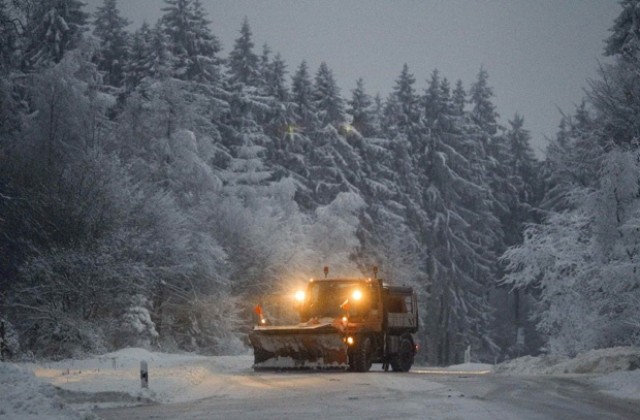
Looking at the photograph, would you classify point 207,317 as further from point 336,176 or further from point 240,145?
point 336,176

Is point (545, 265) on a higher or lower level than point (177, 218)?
lower

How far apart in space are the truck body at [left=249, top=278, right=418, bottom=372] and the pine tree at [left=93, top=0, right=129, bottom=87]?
33.2 metres

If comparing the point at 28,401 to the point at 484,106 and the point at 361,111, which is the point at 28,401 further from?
the point at 484,106

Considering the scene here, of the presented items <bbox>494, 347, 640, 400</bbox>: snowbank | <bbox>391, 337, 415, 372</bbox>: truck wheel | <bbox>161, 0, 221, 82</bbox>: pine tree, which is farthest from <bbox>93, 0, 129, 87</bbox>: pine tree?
<bbox>391, 337, 415, 372</bbox>: truck wheel

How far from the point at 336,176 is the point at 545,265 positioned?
2508 cm

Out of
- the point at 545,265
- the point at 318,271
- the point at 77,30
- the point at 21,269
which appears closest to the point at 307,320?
the point at 21,269

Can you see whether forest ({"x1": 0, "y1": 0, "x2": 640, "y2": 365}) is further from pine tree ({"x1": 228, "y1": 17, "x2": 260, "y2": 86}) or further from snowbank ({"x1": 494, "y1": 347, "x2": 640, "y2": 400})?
snowbank ({"x1": 494, "y1": 347, "x2": 640, "y2": 400})

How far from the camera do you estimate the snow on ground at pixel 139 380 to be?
1178 cm

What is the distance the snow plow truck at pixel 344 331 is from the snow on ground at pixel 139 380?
4.32 ft

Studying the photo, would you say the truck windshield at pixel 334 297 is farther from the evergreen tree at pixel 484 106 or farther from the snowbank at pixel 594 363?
the evergreen tree at pixel 484 106

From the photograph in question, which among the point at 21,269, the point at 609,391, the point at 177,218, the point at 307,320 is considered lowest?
the point at 609,391

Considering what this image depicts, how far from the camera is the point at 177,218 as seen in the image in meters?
36.7

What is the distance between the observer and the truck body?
2327 cm

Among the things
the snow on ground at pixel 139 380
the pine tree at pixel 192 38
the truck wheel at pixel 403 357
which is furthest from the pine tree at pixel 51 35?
the truck wheel at pixel 403 357
